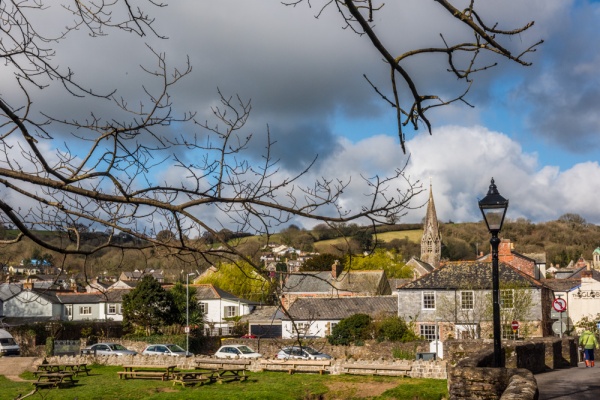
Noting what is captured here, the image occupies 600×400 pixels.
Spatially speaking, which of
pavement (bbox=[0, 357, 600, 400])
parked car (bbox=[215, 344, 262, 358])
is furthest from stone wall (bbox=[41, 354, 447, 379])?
pavement (bbox=[0, 357, 600, 400])

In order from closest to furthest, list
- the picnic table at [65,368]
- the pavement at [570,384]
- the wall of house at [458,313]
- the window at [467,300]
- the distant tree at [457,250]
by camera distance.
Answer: the pavement at [570,384] → the picnic table at [65,368] → the wall of house at [458,313] → the window at [467,300] → the distant tree at [457,250]

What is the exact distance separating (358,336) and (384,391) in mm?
20354

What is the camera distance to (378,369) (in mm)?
35312

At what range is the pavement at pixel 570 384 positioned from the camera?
16.8m

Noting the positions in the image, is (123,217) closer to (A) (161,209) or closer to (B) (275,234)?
(A) (161,209)

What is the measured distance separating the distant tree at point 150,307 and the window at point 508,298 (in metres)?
25.1

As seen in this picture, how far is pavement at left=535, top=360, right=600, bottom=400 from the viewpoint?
55.0ft

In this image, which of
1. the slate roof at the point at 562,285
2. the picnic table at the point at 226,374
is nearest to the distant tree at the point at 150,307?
the picnic table at the point at 226,374

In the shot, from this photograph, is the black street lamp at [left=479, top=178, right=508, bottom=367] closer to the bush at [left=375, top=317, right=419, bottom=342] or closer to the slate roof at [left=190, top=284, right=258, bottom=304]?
the bush at [left=375, top=317, right=419, bottom=342]

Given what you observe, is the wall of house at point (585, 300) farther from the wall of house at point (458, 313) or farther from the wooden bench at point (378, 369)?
the wooden bench at point (378, 369)

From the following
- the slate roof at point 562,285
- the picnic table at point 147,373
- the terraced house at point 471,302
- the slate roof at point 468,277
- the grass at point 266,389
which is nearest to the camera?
the grass at point 266,389

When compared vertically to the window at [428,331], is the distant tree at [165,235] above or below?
above

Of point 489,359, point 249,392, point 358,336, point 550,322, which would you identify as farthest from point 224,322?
point 489,359

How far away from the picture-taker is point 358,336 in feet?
166
